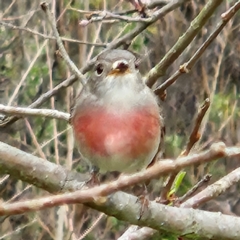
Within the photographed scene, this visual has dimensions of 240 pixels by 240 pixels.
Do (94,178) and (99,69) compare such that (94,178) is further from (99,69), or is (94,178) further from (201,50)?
(201,50)

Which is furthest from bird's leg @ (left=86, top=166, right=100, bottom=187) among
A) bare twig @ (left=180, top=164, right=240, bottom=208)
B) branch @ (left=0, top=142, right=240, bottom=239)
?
bare twig @ (left=180, top=164, right=240, bottom=208)

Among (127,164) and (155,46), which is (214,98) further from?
(127,164)

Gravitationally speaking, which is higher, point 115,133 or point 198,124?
point 198,124

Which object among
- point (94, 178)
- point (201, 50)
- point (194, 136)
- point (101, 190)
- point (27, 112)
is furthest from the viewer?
point (27, 112)

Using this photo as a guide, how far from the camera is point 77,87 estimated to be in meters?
6.17

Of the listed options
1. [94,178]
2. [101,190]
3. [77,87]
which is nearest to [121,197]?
[94,178]

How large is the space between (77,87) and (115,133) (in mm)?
3569

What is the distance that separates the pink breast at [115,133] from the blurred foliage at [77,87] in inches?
127

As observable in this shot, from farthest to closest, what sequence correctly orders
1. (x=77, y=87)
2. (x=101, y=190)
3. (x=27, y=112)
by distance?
1. (x=77, y=87)
2. (x=27, y=112)
3. (x=101, y=190)

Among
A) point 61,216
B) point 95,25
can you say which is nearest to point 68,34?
point 95,25

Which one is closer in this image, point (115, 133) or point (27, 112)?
point (115, 133)

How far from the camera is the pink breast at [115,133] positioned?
2648 millimetres

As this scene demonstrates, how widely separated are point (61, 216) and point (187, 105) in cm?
203

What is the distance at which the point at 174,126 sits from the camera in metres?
6.64
